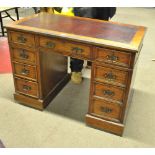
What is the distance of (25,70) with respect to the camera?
1966 mm

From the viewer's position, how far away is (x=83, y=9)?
2398 mm

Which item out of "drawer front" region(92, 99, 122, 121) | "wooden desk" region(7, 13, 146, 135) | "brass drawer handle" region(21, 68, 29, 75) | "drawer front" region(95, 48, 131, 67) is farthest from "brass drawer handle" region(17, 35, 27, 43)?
"drawer front" region(92, 99, 122, 121)

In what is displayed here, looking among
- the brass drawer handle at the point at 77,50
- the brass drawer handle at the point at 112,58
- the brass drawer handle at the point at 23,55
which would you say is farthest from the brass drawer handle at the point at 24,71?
the brass drawer handle at the point at 112,58

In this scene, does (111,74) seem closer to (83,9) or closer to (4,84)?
(83,9)

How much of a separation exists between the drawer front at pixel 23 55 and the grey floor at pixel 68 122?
488mm

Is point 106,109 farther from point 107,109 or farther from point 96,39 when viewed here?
point 96,39

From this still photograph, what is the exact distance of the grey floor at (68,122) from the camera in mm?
1765

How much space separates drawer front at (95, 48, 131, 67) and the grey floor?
0.65 meters

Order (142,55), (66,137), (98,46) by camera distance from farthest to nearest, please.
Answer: (142,55) → (66,137) → (98,46)

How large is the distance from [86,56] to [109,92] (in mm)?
331

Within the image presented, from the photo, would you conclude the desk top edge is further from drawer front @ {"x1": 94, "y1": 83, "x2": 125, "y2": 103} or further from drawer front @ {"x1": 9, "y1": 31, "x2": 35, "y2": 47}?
drawer front @ {"x1": 94, "y1": 83, "x2": 125, "y2": 103}

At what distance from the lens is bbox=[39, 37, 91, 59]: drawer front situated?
1.62m
